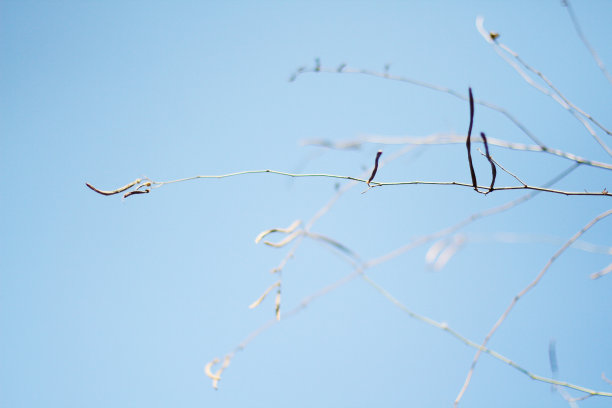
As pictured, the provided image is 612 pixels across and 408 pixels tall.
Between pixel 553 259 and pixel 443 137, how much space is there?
25 centimetres

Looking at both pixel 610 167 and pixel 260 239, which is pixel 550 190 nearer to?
pixel 610 167

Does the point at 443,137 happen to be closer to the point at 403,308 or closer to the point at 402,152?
the point at 402,152

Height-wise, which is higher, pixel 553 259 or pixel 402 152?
pixel 402 152

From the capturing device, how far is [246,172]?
0.72 metres

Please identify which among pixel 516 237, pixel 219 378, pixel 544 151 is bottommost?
pixel 219 378

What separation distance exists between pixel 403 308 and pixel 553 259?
0.80ft

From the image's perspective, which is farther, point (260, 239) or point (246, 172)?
point (246, 172)

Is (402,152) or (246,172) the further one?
(246,172)

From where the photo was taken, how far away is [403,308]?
594mm

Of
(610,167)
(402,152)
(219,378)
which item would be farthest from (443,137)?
→ (219,378)

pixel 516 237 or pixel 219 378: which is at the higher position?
pixel 516 237

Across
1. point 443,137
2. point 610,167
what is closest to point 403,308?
point 443,137

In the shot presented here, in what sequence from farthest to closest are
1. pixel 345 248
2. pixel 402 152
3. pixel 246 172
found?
pixel 246 172, pixel 402 152, pixel 345 248

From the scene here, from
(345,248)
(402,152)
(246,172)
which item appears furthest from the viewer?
(246,172)
